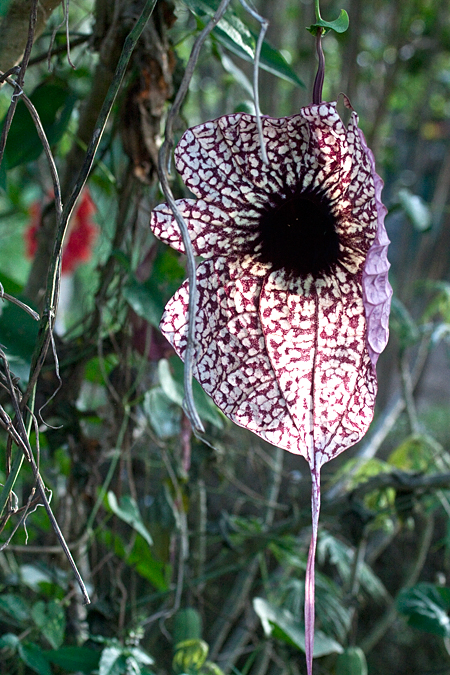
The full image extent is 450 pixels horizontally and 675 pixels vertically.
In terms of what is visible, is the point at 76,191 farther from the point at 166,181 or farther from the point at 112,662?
the point at 112,662

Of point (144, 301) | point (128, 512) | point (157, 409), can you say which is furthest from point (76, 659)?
point (144, 301)

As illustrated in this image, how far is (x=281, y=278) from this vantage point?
469 mm

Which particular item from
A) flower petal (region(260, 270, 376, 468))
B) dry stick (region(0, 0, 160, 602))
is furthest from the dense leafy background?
flower petal (region(260, 270, 376, 468))

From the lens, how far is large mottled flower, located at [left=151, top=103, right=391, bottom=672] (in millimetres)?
420

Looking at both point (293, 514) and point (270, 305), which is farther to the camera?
point (293, 514)

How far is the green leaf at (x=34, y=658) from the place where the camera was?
62 centimetres

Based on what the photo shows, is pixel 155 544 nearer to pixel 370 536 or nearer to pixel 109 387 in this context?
pixel 109 387

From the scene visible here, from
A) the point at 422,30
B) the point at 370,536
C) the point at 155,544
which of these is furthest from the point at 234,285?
the point at 422,30

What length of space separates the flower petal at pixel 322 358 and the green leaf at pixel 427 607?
465 mm

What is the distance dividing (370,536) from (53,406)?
0.90m

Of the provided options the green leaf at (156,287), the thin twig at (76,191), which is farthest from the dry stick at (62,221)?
the green leaf at (156,287)

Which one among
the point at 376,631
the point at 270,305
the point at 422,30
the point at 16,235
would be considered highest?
the point at 422,30

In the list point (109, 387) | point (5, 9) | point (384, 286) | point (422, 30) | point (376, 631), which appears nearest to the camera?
point (384, 286)

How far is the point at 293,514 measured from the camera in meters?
0.87
